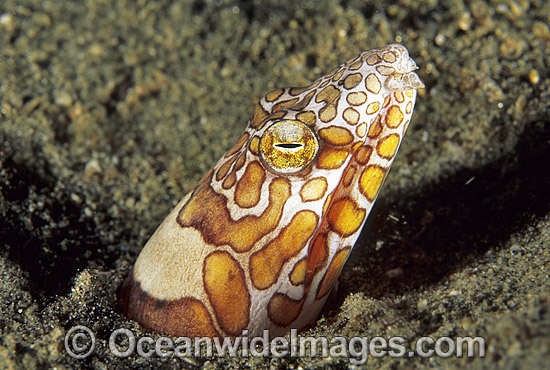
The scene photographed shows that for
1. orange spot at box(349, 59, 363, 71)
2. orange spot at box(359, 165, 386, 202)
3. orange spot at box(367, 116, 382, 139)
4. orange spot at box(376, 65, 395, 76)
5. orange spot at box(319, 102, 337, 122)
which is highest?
orange spot at box(349, 59, 363, 71)

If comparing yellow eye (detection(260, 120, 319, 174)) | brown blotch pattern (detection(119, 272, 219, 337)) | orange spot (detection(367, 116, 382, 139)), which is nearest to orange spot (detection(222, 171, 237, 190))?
yellow eye (detection(260, 120, 319, 174))

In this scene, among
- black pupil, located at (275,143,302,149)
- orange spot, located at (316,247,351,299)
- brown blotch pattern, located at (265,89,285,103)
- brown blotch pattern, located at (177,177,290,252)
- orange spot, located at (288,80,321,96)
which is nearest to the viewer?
black pupil, located at (275,143,302,149)

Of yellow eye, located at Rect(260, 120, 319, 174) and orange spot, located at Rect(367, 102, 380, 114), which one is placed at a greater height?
yellow eye, located at Rect(260, 120, 319, 174)

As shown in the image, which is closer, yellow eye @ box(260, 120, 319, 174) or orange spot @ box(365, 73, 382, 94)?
yellow eye @ box(260, 120, 319, 174)

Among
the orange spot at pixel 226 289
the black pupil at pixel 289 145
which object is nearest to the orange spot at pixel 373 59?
the black pupil at pixel 289 145

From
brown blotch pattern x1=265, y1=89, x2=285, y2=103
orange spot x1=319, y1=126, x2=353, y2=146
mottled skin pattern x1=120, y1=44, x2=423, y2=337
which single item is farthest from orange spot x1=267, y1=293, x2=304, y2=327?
brown blotch pattern x1=265, y1=89, x2=285, y2=103

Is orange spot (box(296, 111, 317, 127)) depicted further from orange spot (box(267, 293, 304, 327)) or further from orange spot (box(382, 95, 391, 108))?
orange spot (box(267, 293, 304, 327))

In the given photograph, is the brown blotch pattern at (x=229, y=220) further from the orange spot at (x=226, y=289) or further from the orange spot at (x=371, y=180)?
the orange spot at (x=371, y=180)

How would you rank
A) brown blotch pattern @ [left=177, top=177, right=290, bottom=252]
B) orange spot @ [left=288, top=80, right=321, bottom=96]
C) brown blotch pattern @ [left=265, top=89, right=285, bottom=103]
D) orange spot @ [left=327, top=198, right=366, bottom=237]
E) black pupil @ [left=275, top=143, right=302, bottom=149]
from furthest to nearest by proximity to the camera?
brown blotch pattern @ [left=265, top=89, right=285, bottom=103] < orange spot @ [left=288, top=80, right=321, bottom=96] < orange spot @ [left=327, top=198, right=366, bottom=237] < brown blotch pattern @ [left=177, top=177, right=290, bottom=252] < black pupil @ [left=275, top=143, right=302, bottom=149]
